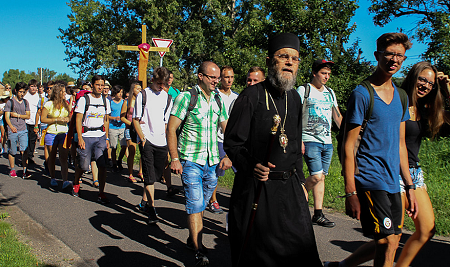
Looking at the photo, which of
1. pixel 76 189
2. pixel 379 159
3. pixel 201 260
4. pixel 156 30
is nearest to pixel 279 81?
pixel 379 159

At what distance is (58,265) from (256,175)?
2.69 meters

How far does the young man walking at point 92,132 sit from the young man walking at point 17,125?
2951mm

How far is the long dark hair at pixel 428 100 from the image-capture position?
377 cm

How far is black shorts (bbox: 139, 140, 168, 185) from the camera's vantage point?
5.86 m

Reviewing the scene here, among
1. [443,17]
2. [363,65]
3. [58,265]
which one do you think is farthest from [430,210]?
[363,65]

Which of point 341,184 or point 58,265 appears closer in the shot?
point 58,265

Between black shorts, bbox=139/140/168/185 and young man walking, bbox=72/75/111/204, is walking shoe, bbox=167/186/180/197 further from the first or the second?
black shorts, bbox=139/140/168/185

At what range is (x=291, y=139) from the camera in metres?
2.95

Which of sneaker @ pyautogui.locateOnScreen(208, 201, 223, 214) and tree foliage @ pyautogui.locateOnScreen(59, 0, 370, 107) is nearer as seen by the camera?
sneaker @ pyautogui.locateOnScreen(208, 201, 223, 214)

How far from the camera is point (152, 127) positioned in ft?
19.8

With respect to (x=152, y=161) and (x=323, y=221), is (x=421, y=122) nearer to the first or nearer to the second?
(x=323, y=221)

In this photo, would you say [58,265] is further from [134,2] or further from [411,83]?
[134,2]

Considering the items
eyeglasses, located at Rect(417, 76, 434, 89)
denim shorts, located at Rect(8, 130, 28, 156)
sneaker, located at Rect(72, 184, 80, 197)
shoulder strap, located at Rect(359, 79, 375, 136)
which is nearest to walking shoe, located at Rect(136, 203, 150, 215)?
sneaker, located at Rect(72, 184, 80, 197)

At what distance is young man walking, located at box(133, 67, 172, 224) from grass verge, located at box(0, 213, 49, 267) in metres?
1.81
